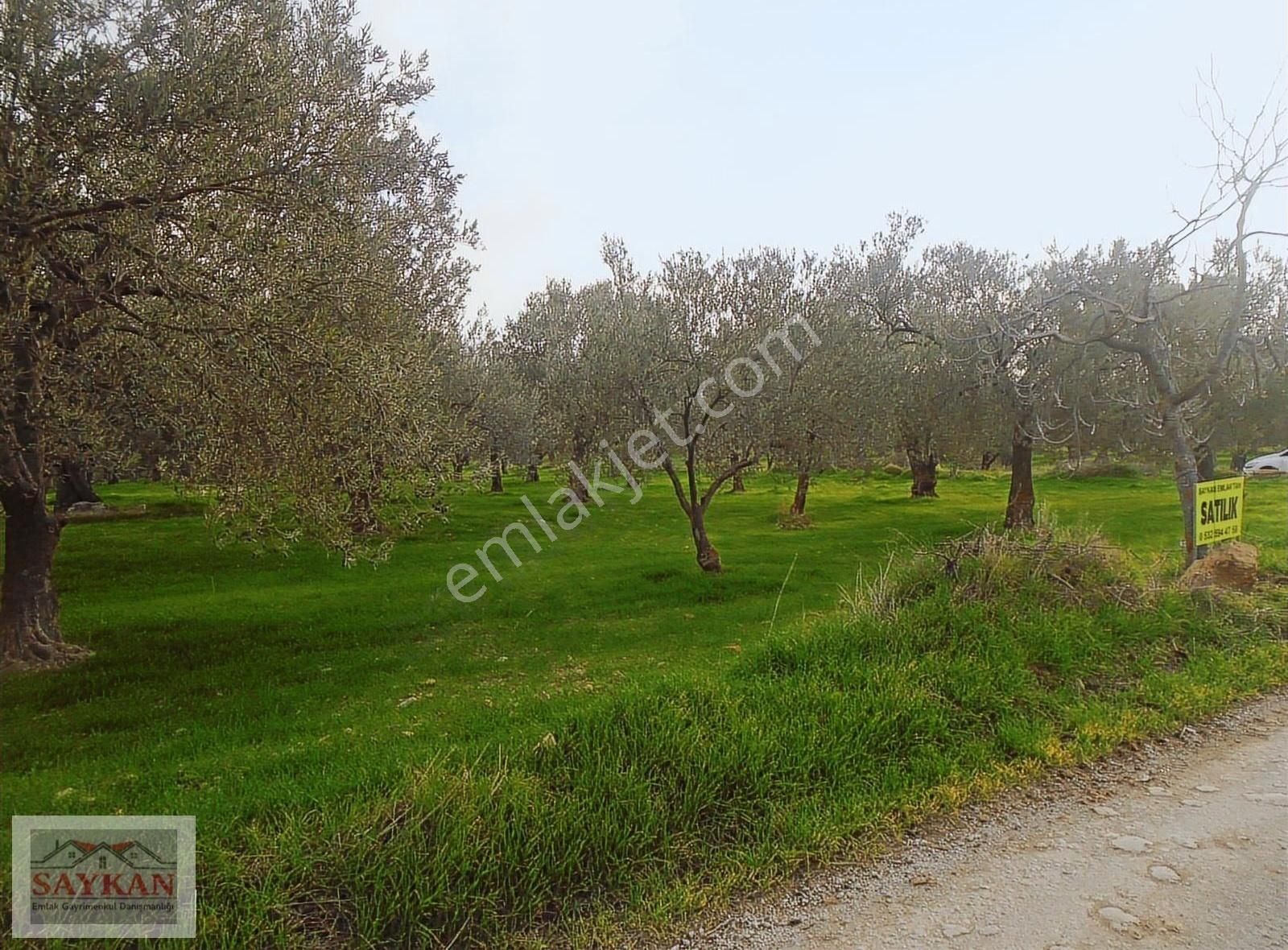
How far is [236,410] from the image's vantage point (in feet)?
24.5

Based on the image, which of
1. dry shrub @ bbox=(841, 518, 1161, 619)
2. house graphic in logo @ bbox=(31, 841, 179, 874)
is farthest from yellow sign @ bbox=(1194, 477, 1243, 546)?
house graphic in logo @ bbox=(31, 841, 179, 874)

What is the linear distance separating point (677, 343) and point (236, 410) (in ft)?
28.7

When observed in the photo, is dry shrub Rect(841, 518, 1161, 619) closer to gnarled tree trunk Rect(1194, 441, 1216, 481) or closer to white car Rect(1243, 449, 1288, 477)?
gnarled tree trunk Rect(1194, 441, 1216, 481)

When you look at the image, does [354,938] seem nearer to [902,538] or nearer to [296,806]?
[296,806]

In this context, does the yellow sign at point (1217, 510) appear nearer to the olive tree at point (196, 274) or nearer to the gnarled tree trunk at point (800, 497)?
the olive tree at point (196, 274)

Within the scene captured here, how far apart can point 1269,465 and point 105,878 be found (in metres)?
52.9

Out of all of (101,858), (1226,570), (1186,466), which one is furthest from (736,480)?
(101,858)

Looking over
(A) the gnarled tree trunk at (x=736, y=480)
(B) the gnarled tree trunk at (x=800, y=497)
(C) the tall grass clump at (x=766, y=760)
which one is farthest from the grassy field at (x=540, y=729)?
(B) the gnarled tree trunk at (x=800, y=497)

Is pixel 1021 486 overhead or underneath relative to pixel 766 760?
overhead

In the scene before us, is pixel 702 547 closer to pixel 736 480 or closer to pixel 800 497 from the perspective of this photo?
pixel 800 497

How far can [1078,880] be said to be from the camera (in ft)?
13.0

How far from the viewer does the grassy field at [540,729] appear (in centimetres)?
396

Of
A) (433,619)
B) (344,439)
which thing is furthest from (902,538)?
(344,439)

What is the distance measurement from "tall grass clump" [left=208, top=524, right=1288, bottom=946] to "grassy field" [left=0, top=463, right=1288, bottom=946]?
0.02 meters
